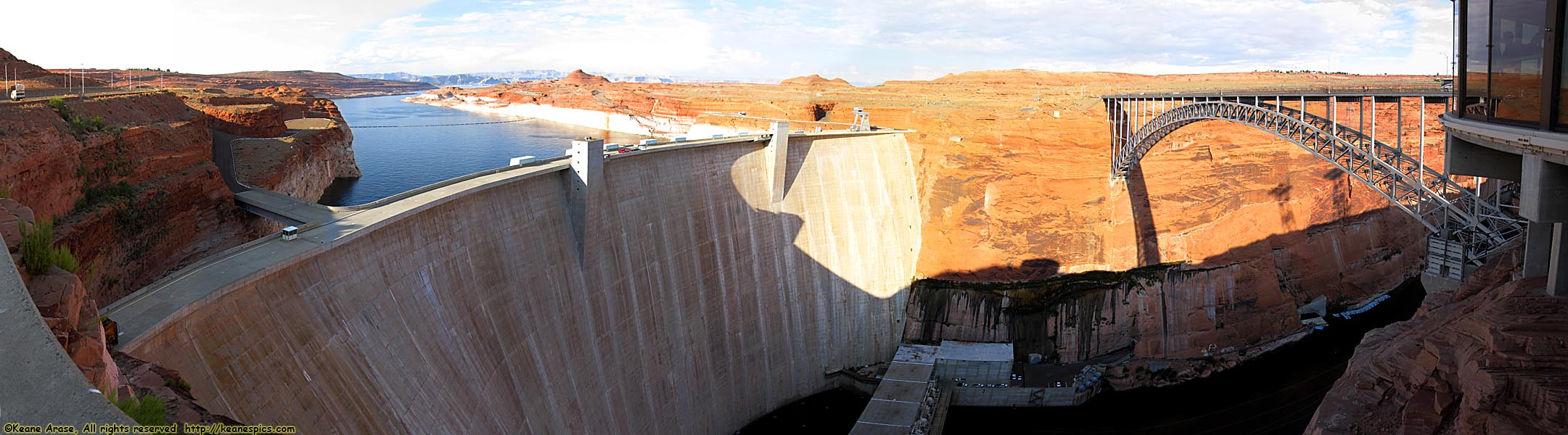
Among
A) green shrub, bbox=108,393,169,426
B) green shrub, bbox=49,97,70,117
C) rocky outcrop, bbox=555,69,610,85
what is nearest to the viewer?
green shrub, bbox=108,393,169,426

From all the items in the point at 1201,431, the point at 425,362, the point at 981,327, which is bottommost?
the point at 1201,431

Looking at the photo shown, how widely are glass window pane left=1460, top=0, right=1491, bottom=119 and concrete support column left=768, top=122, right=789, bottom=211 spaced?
23.4m

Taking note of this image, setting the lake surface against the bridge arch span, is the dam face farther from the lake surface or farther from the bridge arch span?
the lake surface

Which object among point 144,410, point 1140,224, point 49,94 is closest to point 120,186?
point 49,94

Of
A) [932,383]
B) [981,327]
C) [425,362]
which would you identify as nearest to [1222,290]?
[981,327]

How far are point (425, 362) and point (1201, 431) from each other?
26009 mm

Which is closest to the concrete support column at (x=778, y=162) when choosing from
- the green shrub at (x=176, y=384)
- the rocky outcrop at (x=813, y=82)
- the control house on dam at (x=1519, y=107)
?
the control house on dam at (x=1519, y=107)

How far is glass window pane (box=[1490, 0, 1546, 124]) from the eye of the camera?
9.14 m

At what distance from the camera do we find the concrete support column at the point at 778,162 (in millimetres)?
33250

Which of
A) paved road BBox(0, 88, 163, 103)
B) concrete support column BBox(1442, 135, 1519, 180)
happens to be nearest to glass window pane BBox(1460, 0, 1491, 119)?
concrete support column BBox(1442, 135, 1519, 180)

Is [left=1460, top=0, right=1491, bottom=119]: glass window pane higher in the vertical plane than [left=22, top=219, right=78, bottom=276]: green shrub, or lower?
higher

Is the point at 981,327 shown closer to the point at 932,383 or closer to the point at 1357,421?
the point at 932,383

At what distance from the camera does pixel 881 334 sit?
36.4 m

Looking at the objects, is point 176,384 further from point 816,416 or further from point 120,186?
point 816,416
